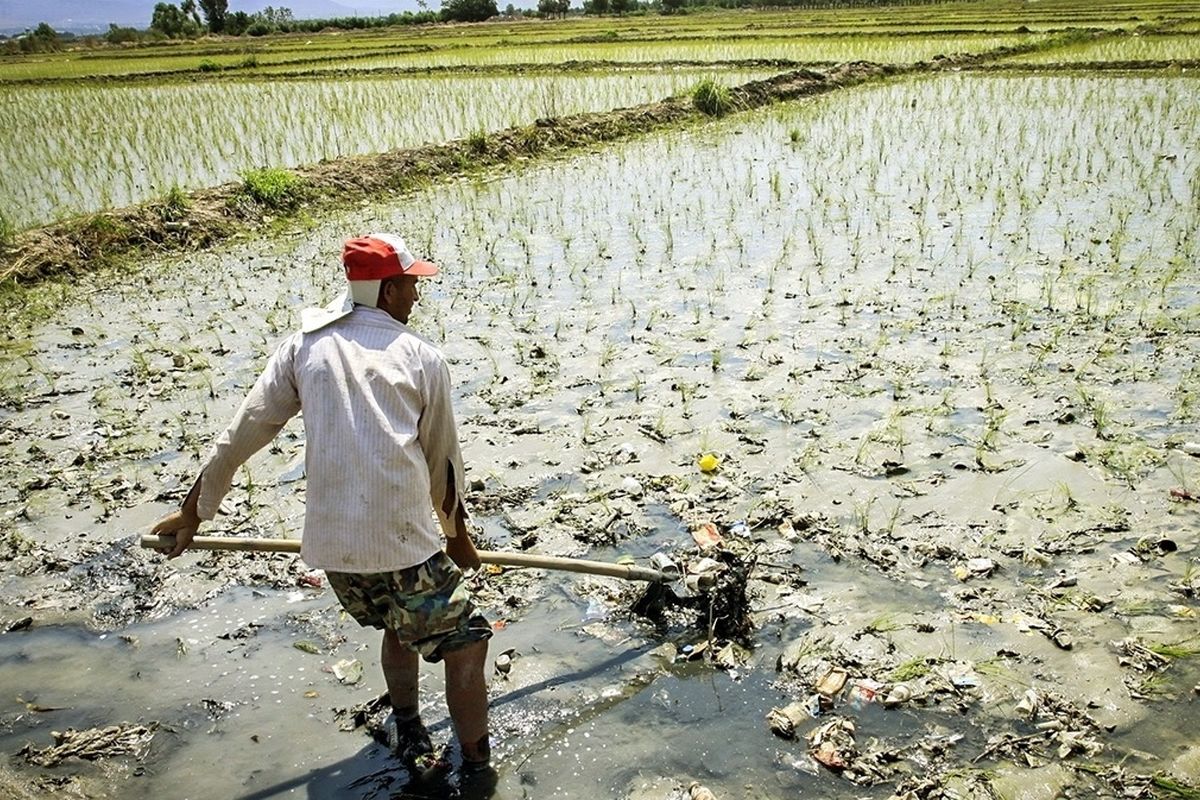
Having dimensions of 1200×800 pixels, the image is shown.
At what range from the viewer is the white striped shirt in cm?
241

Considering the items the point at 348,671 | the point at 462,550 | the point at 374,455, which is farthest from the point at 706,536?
the point at 374,455

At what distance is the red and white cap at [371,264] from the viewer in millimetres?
2455

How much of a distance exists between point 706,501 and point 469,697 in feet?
5.96

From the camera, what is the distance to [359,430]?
2.40 m

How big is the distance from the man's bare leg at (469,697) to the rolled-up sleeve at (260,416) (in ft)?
2.61

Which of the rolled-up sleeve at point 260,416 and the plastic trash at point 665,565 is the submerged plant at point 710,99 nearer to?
the plastic trash at point 665,565

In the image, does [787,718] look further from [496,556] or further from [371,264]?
[371,264]

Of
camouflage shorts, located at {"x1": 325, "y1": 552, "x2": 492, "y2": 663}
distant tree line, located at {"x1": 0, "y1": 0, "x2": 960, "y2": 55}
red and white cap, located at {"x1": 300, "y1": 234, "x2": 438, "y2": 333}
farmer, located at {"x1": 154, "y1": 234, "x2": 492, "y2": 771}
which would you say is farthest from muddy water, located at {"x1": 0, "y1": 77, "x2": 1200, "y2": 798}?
distant tree line, located at {"x1": 0, "y1": 0, "x2": 960, "y2": 55}

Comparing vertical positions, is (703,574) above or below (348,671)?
above

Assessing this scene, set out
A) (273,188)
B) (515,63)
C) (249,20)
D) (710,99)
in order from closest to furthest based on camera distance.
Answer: (273,188) → (710,99) → (515,63) → (249,20)

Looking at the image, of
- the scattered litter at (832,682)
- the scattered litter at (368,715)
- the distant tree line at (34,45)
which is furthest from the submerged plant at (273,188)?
the distant tree line at (34,45)

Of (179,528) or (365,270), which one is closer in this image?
(365,270)

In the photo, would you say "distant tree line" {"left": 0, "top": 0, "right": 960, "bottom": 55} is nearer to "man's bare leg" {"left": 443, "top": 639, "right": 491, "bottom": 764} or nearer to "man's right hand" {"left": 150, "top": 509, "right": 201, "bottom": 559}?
"man's bare leg" {"left": 443, "top": 639, "right": 491, "bottom": 764}

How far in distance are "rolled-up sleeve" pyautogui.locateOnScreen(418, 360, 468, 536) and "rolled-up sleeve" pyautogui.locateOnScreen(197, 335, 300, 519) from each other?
1.20ft
